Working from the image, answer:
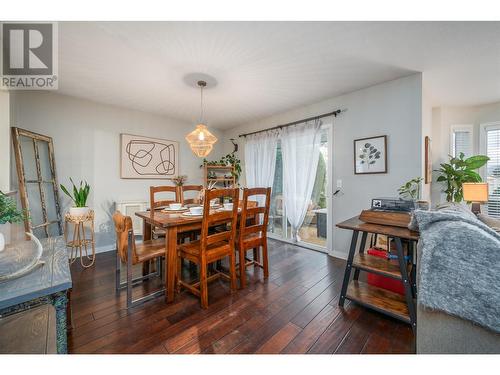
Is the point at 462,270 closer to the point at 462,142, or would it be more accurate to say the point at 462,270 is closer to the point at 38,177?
the point at 462,142

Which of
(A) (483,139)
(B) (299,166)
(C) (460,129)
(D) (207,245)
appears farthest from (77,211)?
(A) (483,139)

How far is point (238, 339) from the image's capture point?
1413mm

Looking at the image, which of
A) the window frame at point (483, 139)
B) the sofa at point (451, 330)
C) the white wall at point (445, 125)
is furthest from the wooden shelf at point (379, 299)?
the window frame at point (483, 139)

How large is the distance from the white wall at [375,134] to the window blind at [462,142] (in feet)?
5.99

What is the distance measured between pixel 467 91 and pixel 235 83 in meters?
3.11

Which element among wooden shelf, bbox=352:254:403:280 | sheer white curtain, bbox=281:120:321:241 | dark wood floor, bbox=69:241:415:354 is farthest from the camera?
sheer white curtain, bbox=281:120:321:241

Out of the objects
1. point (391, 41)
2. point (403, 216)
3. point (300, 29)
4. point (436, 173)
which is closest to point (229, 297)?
point (403, 216)

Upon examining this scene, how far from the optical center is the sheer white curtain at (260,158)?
3.79m

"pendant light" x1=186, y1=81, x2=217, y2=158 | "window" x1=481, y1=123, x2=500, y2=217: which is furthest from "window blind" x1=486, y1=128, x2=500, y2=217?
"pendant light" x1=186, y1=81, x2=217, y2=158

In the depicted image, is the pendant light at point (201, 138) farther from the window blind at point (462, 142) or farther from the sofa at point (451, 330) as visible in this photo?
the window blind at point (462, 142)

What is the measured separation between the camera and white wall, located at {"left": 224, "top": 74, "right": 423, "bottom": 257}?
239 cm

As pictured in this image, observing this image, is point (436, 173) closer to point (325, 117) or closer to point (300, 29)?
point (325, 117)

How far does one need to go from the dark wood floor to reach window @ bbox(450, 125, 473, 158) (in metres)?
3.19

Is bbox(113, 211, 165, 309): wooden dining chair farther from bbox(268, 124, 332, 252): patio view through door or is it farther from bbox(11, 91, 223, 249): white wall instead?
bbox(268, 124, 332, 252): patio view through door
